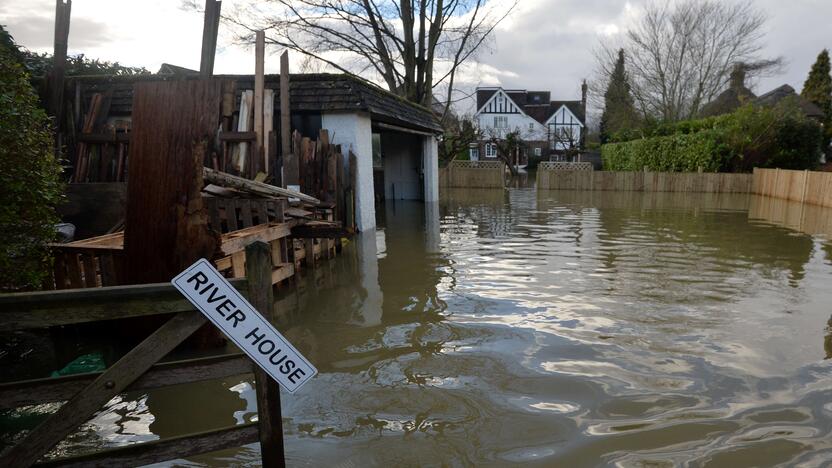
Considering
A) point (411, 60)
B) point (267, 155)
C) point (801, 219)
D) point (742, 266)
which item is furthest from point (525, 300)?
point (411, 60)

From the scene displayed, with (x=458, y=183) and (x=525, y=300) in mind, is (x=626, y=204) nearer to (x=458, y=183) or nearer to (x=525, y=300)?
(x=458, y=183)

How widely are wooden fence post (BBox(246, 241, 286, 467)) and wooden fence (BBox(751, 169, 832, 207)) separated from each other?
19408mm

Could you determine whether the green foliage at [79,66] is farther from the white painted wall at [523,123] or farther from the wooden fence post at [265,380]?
the white painted wall at [523,123]

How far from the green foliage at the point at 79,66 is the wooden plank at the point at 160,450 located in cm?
1089

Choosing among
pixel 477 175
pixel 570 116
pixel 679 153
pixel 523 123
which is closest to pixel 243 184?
pixel 477 175

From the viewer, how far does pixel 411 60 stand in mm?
23734

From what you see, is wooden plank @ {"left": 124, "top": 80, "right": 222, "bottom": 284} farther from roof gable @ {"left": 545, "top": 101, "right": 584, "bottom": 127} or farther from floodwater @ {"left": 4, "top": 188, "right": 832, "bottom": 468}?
roof gable @ {"left": 545, "top": 101, "right": 584, "bottom": 127}

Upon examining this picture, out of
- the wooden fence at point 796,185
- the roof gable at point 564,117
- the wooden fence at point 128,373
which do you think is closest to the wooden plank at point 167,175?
the wooden fence at point 128,373

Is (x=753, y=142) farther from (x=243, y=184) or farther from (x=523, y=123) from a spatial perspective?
(x=523, y=123)

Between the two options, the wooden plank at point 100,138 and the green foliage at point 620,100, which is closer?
the wooden plank at point 100,138

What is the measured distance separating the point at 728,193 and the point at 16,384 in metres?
25.3

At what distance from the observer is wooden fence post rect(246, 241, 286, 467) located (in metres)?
2.54

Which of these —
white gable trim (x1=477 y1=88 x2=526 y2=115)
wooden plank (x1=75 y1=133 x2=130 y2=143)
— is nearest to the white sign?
wooden plank (x1=75 y1=133 x2=130 y2=143)

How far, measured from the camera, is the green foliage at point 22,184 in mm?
4102
